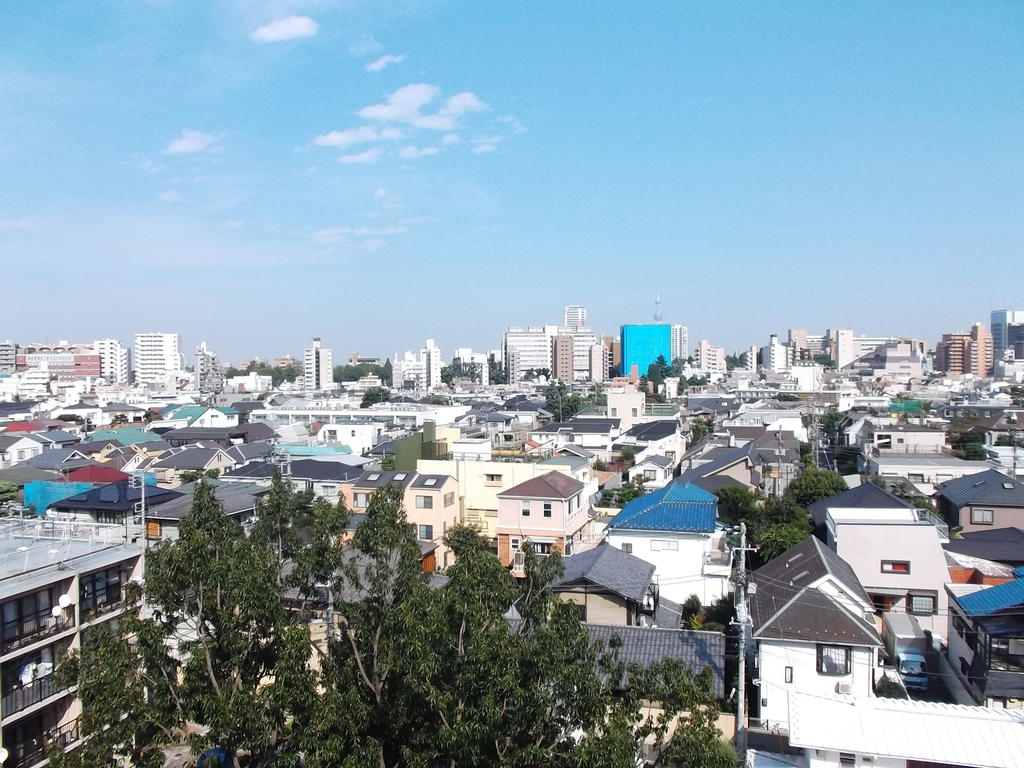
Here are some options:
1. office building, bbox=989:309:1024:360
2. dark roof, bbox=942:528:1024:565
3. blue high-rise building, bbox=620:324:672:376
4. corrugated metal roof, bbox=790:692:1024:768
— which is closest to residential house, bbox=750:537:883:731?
corrugated metal roof, bbox=790:692:1024:768

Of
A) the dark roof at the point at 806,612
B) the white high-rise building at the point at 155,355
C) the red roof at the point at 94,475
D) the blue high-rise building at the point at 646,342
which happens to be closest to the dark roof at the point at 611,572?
the dark roof at the point at 806,612

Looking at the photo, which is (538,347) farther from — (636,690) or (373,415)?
(636,690)

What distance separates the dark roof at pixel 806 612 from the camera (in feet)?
21.5

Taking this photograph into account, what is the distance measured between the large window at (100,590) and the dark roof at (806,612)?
19.8 feet

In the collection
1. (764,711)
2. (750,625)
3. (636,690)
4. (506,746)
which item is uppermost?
(636,690)

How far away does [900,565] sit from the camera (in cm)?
913

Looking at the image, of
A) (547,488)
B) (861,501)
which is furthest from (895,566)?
(547,488)

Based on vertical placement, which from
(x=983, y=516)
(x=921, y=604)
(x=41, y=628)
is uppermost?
(x=41, y=628)

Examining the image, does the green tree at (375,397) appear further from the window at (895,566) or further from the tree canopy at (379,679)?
the tree canopy at (379,679)

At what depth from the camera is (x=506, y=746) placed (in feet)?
13.1

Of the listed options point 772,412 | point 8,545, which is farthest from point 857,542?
point 772,412

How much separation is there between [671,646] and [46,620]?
550 cm

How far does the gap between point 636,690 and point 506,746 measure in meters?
0.77

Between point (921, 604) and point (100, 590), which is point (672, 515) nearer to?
point (921, 604)
